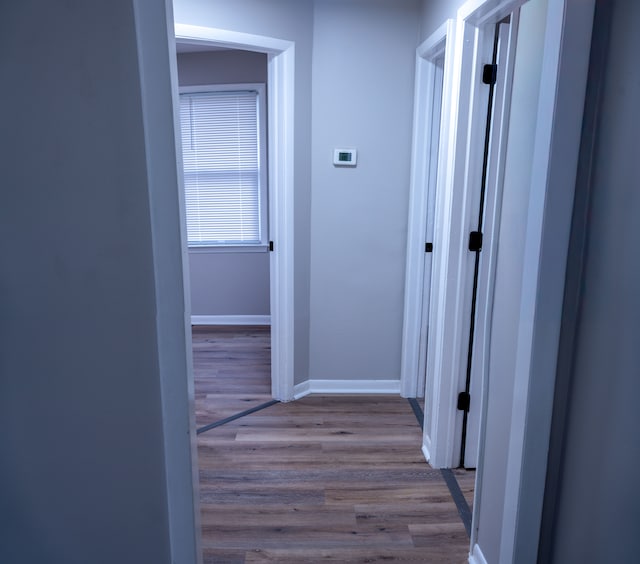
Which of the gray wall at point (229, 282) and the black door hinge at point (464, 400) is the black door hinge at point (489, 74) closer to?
the black door hinge at point (464, 400)

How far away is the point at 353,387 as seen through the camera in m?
3.20

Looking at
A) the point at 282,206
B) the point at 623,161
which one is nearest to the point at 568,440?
the point at 623,161

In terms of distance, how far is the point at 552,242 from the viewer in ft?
3.40

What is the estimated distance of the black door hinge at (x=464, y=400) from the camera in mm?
2256

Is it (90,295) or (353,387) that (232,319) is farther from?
(90,295)

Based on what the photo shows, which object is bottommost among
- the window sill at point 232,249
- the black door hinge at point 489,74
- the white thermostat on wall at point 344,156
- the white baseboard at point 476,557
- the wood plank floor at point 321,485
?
the wood plank floor at point 321,485

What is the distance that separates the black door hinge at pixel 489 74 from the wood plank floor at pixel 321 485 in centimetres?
184

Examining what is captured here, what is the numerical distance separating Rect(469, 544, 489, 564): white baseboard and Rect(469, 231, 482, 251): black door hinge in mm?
1204

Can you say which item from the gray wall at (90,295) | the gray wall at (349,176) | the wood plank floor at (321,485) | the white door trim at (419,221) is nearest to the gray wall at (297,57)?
the gray wall at (349,176)

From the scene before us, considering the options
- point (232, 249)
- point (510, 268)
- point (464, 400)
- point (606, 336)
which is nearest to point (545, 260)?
point (606, 336)

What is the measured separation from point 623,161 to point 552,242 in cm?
21

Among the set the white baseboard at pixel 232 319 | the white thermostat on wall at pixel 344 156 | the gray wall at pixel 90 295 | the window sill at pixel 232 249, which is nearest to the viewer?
the gray wall at pixel 90 295

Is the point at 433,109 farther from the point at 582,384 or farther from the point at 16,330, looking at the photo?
the point at 16,330

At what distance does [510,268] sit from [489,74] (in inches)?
38.0
